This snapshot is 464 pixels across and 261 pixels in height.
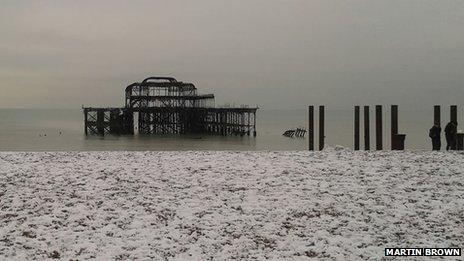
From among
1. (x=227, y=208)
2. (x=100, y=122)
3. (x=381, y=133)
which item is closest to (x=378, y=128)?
(x=381, y=133)

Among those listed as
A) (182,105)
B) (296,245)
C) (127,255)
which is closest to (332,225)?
(296,245)

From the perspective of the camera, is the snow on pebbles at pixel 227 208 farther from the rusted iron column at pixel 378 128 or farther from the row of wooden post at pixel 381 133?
the rusted iron column at pixel 378 128

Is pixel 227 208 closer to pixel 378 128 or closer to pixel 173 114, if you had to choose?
pixel 378 128

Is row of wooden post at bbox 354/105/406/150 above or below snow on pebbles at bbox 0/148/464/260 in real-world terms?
above

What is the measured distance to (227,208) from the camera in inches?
316

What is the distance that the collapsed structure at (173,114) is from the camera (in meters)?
63.6

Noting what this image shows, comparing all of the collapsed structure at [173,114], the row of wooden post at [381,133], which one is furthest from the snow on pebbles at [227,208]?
the collapsed structure at [173,114]

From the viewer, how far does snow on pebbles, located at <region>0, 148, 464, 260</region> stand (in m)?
6.52

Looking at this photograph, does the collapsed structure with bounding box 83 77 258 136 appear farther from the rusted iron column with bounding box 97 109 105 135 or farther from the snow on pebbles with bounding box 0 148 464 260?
the snow on pebbles with bounding box 0 148 464 260

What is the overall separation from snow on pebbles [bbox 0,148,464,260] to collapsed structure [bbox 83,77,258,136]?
4941 cm

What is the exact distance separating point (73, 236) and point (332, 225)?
3998 millimetres

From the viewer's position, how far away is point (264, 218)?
7.65 metres

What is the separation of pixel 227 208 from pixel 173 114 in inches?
2397

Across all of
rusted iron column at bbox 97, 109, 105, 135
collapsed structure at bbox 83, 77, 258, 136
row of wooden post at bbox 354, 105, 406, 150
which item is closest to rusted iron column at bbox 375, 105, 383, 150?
row of wooden post at bbox 354, 105, 406, 150
